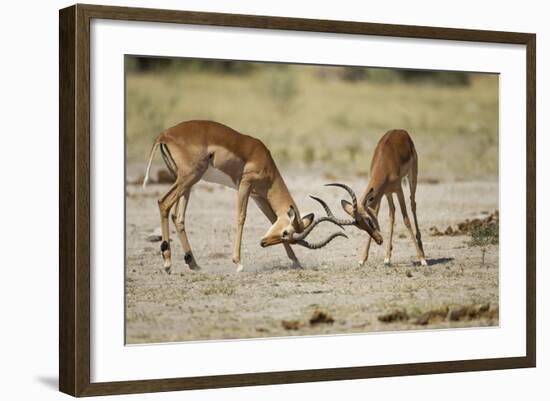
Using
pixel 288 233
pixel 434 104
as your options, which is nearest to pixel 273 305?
pixel 288 233

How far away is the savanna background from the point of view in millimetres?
11133

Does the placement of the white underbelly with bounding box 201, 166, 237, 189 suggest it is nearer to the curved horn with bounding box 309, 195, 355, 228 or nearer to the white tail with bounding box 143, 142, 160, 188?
the white tail with bounding box 143, 142, 160, 188

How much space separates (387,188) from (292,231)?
3.36 ft

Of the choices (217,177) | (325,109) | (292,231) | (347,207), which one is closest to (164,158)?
(217,177)

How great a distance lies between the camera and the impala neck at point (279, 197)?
11898 millimetres

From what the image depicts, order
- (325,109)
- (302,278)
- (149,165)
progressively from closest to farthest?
A: (149,165), (302,278), (325,109)

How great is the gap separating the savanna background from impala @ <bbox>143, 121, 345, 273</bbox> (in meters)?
0.07

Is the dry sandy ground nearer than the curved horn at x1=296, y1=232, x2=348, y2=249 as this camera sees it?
Yes

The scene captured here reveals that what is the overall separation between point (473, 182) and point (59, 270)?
402 cm

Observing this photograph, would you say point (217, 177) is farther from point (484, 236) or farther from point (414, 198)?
point (484, 236)

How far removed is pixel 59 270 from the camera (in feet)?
35.8

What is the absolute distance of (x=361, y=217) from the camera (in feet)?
39.9

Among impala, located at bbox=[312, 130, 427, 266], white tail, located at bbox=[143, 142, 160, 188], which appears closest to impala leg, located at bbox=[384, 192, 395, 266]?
impala, located at bbox=[312, 130, 427, 266]

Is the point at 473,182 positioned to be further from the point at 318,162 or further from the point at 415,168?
the point at 318,162
